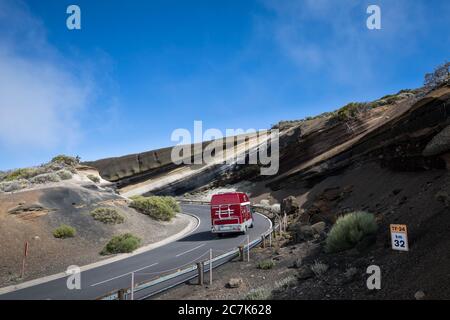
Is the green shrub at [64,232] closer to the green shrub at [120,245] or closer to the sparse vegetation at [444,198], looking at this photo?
the green shrub at [120,245]

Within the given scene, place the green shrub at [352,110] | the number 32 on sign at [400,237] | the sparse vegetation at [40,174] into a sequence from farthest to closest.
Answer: the green shrub at [352,110] < the sparse vegetation at [40,174] < the number 32 on sign at [400,237]

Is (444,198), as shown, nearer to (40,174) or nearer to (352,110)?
(352,110)

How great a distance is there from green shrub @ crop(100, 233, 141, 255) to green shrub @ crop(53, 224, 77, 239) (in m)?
2.48

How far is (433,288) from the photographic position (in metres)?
6.30

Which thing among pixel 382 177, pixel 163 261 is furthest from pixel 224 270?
pixel 382 177

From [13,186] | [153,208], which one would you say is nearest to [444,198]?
[153,208]

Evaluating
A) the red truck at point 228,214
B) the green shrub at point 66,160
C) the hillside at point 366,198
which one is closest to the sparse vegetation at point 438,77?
the hillside at point 366,198

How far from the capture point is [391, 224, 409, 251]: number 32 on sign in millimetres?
7863

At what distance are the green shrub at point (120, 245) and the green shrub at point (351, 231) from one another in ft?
42.2

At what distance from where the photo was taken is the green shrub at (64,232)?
1956 cm

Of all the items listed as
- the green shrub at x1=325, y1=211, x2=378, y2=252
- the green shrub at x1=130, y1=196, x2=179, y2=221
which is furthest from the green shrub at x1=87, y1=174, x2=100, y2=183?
the green shrub at x1=325, y1=211, x2=378, y2=252

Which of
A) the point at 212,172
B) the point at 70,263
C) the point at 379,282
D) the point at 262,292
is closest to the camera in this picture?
the point at 379,282
